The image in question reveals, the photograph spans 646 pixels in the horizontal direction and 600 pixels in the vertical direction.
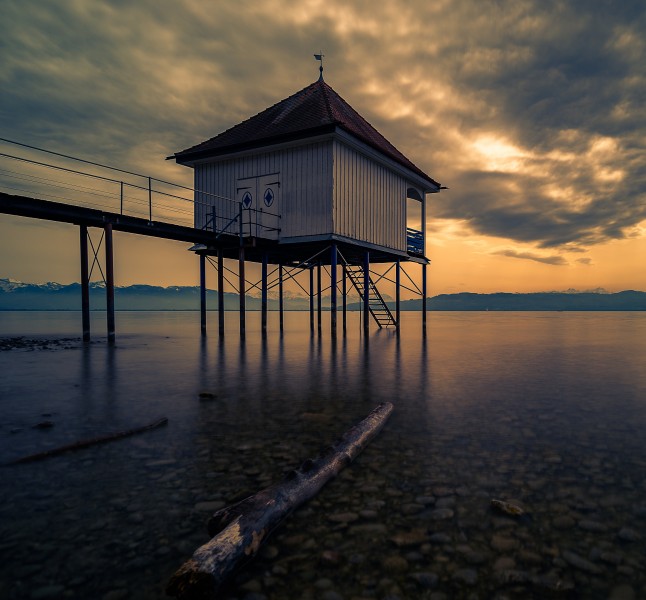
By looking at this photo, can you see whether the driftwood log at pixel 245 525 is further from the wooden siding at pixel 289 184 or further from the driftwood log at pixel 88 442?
the wooden siding at pixel 289 184

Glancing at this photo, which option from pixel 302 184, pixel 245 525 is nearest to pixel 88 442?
pixel 245 525

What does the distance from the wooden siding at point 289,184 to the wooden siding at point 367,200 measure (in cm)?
54

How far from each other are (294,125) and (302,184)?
243 centimetres

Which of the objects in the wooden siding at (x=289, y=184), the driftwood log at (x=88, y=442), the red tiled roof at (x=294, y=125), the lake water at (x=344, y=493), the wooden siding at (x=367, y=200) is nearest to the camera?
the lake water at (x=344, y=493)

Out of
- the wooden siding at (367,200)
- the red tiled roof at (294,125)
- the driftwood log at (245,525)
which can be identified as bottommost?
the driftwood log at (245,525)

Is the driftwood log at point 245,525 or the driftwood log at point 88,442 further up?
the driftwood log at point 245,525

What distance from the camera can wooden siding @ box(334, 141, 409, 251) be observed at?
1739 cm

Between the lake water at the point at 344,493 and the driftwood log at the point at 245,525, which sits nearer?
the driftwood log at the point at 245,525

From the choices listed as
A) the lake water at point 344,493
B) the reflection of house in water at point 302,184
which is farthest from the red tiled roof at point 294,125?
the lake water at point 344,493

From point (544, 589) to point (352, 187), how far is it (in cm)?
1689

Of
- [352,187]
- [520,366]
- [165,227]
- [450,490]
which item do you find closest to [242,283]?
[165,227]

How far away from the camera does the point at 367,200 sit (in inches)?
752

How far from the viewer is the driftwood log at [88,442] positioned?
4.25 m

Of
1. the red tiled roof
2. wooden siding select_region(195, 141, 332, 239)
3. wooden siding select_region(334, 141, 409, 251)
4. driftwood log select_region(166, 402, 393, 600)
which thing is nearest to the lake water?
driftwood log select_region(166, 402, 393, 600)
